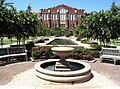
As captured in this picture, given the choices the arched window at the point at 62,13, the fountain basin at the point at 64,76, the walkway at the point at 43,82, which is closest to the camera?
the walkway at the point at 43,82

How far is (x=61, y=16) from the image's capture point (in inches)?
Result: 2997

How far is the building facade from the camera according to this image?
246 ft

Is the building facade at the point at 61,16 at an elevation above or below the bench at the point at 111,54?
above

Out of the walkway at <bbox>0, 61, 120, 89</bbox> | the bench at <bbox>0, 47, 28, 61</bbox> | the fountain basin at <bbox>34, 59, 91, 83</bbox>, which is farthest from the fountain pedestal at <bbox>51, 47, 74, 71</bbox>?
the bench at <bbox>0, 47, 28, 61</bbox>

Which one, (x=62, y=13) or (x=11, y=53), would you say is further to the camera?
(x=62, y=13)

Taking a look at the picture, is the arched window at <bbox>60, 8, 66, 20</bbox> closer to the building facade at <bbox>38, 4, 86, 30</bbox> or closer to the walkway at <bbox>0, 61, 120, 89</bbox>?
the building facade at <bbox>38, 4, 86, 30</bbox>

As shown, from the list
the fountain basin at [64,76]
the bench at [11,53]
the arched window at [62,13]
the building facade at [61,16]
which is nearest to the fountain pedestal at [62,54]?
the fountain basin at [64,76]

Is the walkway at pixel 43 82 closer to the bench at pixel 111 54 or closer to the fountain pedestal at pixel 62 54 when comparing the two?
the fountain pedestal at pixel 62 54

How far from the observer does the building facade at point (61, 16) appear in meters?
75.0

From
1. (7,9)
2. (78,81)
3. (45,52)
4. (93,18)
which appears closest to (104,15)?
(93,18)

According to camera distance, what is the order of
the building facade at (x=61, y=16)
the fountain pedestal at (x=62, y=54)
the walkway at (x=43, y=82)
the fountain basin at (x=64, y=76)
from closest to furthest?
the walkway at (x=43, y=82), the fountain basin at (x=64, y=76), the fountain pedestal at (x=62, y=54), the building facade at (x=61, y=16)

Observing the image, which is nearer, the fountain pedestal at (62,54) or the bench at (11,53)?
the fountain pedestal at (62,54)

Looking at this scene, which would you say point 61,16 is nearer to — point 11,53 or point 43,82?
point 11,53

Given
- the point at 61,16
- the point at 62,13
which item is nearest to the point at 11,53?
the point at 62,13
